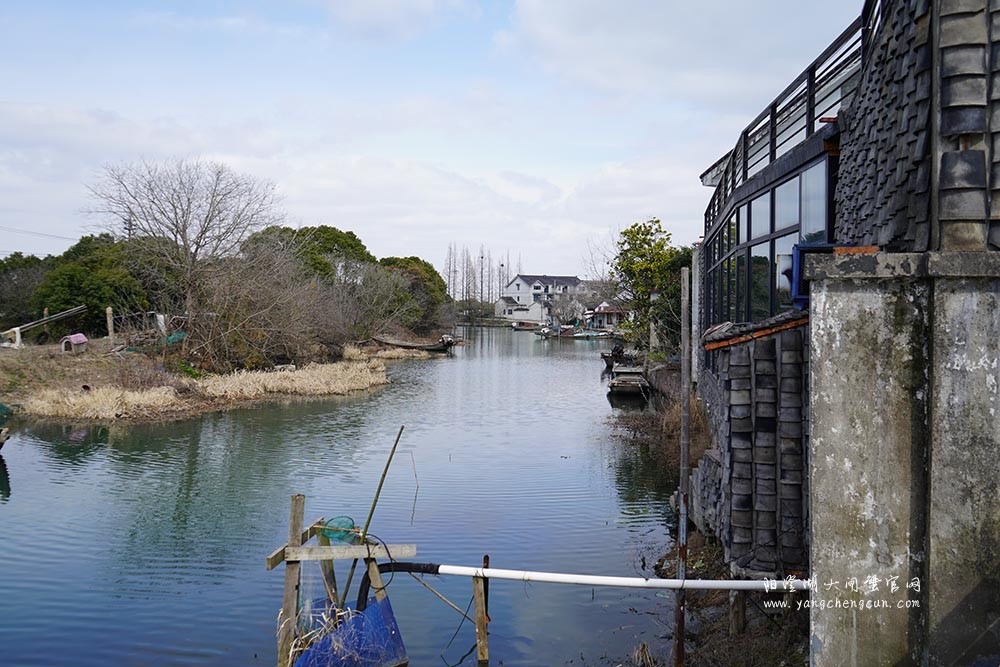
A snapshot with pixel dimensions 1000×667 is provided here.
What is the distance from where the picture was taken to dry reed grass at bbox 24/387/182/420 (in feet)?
66.2

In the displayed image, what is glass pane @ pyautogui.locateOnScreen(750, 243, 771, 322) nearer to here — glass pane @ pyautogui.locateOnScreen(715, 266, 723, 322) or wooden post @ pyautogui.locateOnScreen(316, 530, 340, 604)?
glass pane @ pyautogui.locateOnScreen(715, 266, 723, 322)

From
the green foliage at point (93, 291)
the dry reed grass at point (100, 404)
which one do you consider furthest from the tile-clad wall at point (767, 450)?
the green foliage at point (93, 291)

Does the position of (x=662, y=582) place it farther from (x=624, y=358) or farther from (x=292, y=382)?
(x=624, y=358)

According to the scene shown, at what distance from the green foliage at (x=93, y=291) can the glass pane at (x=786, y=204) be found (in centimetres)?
2585

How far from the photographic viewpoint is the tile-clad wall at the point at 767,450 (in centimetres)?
609

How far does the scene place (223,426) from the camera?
1992 centimetres

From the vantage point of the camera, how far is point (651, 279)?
2936cm

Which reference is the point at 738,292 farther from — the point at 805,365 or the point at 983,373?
the point at 983,373

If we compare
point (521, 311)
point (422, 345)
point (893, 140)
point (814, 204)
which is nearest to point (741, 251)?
point (814, 204)

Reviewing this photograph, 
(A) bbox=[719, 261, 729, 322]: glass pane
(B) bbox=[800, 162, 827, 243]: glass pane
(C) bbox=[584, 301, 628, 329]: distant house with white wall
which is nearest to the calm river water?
(A) bbox=[719, 261, 729, 322]: glass pane

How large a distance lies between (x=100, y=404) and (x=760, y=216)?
1735 cm

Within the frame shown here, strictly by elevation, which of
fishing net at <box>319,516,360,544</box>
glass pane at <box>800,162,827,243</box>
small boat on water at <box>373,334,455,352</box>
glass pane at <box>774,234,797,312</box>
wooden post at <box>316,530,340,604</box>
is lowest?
wooden post at <box>316,530,340,604</box>

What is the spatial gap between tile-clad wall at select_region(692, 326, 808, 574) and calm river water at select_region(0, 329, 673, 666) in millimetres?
1824

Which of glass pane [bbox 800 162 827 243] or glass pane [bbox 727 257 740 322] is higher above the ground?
glass pane [bbox 800 162 827 243]
